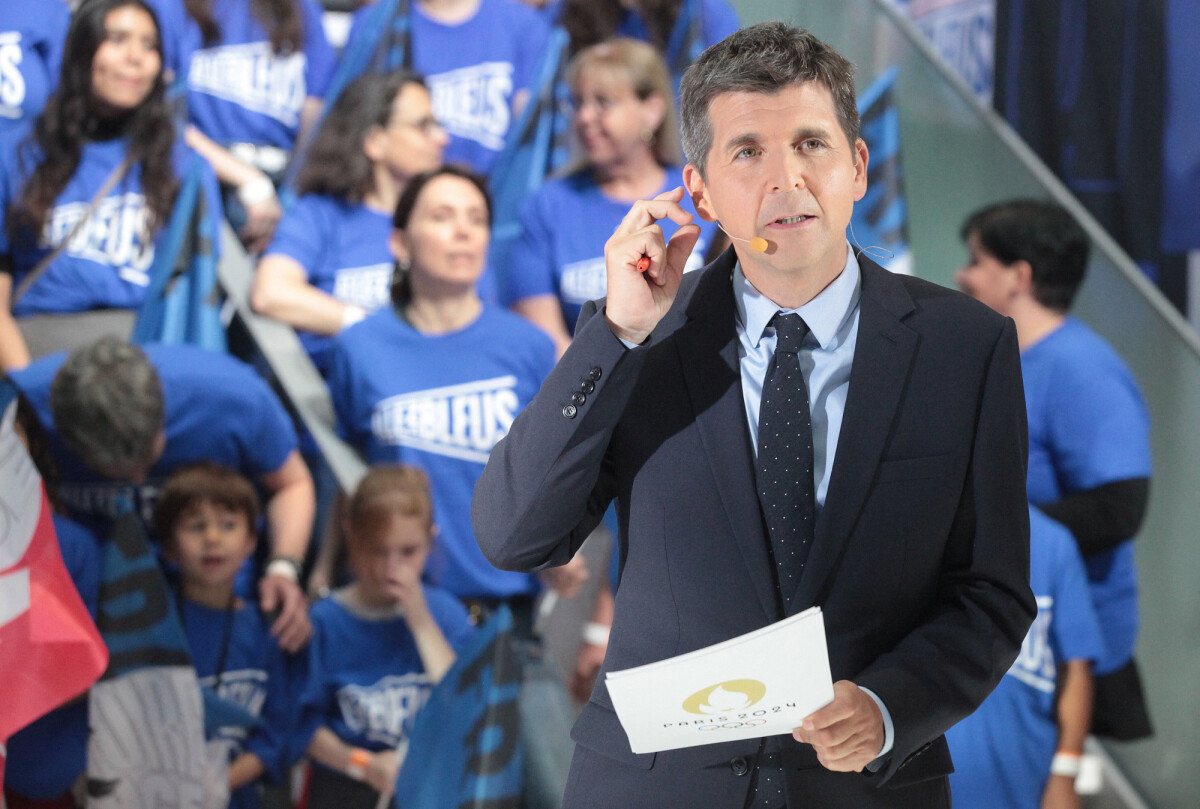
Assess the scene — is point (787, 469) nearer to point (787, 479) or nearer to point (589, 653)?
point (787, 479)

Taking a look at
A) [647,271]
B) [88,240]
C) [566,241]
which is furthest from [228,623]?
[647,271]

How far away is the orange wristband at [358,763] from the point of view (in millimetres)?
3143

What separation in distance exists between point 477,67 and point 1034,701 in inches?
95.3

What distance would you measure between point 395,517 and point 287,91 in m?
1.31

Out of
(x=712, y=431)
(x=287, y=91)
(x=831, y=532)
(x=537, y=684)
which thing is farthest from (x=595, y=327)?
(x=287, y=91)

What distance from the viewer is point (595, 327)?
1096mm

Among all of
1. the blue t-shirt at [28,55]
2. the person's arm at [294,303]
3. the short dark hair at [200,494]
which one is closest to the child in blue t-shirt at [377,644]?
the short dark hair at [200,494]

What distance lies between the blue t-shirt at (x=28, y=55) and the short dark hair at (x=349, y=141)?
709 mm

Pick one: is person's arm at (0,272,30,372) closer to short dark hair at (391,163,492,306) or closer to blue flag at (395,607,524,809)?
short dark hair at (391,163,492,306)

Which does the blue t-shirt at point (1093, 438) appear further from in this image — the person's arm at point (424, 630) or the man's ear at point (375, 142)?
the man's ear at point (375, 142)

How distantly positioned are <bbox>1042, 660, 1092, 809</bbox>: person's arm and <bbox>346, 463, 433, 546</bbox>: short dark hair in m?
1.78

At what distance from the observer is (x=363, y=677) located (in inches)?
125

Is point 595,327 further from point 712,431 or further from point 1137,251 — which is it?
point 1137,251

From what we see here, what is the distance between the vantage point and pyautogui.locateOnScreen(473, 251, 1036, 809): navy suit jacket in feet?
3.53
